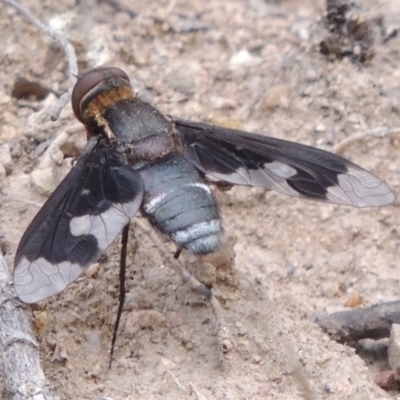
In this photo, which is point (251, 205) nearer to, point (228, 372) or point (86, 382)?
point (228, 372)

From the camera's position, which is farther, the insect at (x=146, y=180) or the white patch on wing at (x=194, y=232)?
the white patch on wing at (x=194, y=232)

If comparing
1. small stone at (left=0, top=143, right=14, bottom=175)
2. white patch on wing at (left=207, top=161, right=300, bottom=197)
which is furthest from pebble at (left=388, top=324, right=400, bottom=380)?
small stone at (left=0, top=143, right=14, bottom=175)

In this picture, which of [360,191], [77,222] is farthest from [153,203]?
[360,191]

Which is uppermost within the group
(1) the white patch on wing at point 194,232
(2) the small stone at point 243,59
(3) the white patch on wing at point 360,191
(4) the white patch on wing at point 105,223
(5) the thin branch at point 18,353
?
(4) the white patch on wing at point 105,223

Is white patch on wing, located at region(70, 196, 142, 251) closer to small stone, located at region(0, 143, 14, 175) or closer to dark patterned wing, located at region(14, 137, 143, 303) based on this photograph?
dark patterned wing, located at region(14, 137, 143, 303)

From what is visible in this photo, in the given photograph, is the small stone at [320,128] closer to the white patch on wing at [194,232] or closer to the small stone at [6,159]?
the white patch on wing at [194,232]

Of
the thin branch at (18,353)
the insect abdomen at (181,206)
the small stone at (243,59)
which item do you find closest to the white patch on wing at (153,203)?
the insect abdomen at (181,206)

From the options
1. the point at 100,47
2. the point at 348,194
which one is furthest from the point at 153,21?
the point at 348,194
